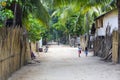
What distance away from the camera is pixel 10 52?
57.2 feet

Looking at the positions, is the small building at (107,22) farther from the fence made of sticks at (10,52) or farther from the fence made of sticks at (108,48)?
the fence made of sticks at (10,52)

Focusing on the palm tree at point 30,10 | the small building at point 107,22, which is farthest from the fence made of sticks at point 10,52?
the small building at point 107,22

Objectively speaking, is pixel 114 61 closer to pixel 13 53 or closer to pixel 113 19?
pixel 13 53

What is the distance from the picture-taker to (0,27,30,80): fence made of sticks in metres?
14.9

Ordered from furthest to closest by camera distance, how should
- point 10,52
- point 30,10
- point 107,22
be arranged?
point 107,22 < point 30,10 < point 10,52

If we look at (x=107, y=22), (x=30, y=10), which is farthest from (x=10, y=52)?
(x=107, y=22)

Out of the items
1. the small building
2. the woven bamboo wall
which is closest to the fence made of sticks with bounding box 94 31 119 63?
the woven bamboo wall

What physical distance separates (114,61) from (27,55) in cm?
628

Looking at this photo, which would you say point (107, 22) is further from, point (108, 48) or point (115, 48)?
point (115, 48)

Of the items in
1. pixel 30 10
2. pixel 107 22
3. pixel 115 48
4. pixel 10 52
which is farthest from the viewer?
pixel 107 22

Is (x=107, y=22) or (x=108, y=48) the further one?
(x=107, y=22)

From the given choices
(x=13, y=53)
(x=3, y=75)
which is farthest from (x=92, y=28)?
(x=3, y=75)

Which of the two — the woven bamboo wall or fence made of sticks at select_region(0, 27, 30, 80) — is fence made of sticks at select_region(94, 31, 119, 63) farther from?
fence made of sticks at select_region(0, 27, 30, 80)

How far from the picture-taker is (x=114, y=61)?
24766mm
